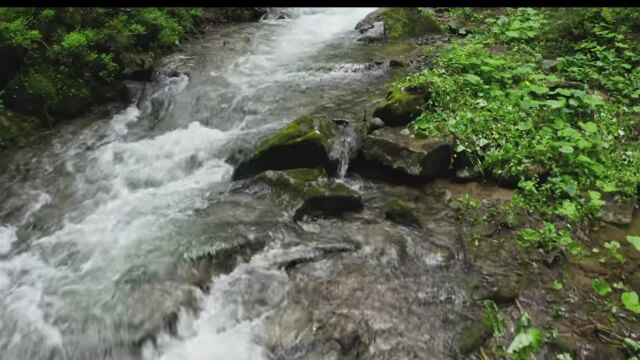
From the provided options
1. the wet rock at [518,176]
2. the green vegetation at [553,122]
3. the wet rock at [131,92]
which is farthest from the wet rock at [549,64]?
the wet rock at [131,92]

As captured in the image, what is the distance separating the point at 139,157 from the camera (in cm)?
750

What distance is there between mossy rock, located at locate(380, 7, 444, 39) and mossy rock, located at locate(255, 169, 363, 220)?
269 inches

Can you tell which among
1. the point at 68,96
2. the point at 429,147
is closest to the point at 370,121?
the point at 429,147

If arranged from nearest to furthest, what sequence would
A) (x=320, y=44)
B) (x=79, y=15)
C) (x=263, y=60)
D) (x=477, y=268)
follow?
(x=477, y=268), (x=79, y=15), (x=263, y=60), (x=320, y=44)

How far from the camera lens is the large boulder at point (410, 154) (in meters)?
6.21

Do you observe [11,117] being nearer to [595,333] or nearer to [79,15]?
[79,15]

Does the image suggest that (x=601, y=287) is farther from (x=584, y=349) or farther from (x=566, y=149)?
(x=566, y=149)

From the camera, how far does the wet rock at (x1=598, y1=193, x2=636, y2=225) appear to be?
17.6 feet

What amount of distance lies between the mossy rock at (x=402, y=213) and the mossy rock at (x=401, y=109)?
5.42 ft

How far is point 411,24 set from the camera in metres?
11.9

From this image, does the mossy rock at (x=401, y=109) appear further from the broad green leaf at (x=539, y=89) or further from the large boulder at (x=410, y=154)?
the broad green leaf at (x=539, y=89)

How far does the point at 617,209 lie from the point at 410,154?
91.9 inches

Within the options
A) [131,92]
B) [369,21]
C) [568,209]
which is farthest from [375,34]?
[568,209]

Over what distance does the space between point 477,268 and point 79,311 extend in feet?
12.4
